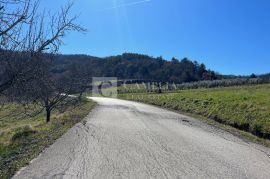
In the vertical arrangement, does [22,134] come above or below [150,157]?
below

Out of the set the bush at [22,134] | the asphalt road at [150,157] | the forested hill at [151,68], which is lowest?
the bush at [22,134]

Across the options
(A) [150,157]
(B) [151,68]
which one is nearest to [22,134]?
(A) [150,157]

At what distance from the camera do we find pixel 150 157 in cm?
873

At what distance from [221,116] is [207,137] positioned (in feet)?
21.0

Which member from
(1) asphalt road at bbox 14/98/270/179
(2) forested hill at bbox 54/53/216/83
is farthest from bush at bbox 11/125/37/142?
(2) forested hill at bbox 54/53/216/83

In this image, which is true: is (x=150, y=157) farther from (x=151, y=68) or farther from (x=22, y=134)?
(x=151, y=68)

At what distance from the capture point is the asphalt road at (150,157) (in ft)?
23.9

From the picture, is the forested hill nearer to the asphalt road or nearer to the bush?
the bush

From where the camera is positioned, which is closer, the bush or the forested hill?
the bush

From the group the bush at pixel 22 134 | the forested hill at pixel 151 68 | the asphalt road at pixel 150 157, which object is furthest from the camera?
the forested hill at pixel 151 68

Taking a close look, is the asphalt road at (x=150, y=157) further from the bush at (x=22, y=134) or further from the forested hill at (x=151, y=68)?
the forested hill at (x=151, y=68)

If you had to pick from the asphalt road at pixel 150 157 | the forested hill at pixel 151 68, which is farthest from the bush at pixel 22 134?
the forested hill at pixel 151 68

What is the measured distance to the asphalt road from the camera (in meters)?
7.28

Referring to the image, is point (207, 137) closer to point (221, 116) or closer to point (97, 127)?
point (97, 127)
